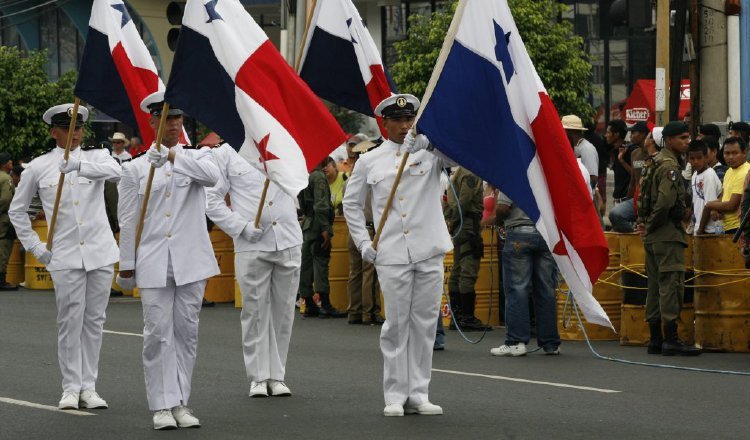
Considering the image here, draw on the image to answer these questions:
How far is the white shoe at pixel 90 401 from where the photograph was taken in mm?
10711

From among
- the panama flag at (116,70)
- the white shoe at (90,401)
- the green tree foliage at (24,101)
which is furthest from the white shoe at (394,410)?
the green tree foliage at (24,101)

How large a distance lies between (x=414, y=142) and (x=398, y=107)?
0.60m

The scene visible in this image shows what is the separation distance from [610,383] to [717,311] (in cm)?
252

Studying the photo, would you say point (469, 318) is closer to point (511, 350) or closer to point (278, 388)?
point (511, 350)

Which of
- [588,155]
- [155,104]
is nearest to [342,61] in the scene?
[155,104]

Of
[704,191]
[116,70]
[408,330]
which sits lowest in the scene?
[408,330]

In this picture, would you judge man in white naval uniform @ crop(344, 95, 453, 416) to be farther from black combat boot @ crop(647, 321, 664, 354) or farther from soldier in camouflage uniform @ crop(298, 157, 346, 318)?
soldier in camouflage uniform @ crop(298, 157, 346, 318)

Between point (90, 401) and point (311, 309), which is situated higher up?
point (90, 401)

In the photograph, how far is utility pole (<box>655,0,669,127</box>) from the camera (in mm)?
19094

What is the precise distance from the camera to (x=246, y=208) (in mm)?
11945

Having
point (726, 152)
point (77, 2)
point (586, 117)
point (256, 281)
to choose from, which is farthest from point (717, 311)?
point (77, 2)

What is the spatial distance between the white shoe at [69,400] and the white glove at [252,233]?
1.73 meters

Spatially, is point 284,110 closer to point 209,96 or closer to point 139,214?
point 209,96

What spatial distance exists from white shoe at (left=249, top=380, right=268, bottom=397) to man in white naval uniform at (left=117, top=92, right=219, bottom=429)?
1336mm
